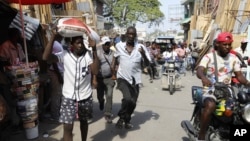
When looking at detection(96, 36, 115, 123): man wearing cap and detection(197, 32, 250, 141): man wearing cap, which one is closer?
detection(197, 32, 250, 141): man wearing cap

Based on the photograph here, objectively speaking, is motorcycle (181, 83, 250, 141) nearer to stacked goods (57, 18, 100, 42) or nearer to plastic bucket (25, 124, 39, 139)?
stacked goods (57, 18, 100, 42)

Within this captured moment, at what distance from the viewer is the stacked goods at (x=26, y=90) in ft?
16.5

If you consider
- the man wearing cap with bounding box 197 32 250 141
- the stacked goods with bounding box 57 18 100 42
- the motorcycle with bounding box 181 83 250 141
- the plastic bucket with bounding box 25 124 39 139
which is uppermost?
the stacked goods with bounding box 57 18 100 42

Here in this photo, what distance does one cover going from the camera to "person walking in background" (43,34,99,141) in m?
4.24

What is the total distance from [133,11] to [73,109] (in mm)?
46510

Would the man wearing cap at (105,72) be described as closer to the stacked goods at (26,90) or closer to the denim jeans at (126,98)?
the denim jeans at (126,98)

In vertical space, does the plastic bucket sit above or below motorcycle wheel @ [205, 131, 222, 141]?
below

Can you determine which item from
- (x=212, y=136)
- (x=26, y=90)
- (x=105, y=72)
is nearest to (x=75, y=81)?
(x=26, y=90)

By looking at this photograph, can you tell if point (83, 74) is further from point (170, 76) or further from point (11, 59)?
point (170, 76)

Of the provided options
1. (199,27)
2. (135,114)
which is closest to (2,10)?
(135,114)

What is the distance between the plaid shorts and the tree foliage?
44.5m

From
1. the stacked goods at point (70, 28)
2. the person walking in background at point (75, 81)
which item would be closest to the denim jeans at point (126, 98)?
the person walking in background at point (75, 81)

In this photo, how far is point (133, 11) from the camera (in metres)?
49.8

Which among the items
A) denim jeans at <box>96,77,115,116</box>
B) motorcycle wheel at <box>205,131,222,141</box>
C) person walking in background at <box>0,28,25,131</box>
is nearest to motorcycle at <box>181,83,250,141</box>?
motorcycle wheel at <box>205,131,222,141</box>
